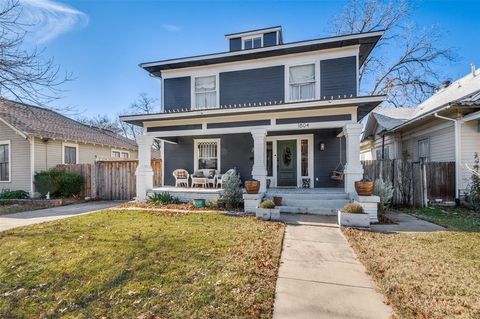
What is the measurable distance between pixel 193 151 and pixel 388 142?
1206 cm

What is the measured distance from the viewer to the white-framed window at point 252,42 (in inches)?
489

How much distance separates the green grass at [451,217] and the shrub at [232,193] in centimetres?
584

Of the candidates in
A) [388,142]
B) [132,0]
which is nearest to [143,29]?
[132,0]

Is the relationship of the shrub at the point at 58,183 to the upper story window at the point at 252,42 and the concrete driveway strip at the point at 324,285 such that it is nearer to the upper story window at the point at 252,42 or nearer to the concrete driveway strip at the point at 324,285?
the upper story window at the point at 252,42

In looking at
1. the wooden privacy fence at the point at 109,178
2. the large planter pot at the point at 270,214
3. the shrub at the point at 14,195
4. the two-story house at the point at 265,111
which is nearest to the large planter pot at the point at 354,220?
the large planter pot at the point at 270,214

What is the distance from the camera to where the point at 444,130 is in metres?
10.5

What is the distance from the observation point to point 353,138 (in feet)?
27.3

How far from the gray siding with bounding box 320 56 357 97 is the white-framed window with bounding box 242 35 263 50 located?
348 centimetres

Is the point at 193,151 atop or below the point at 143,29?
below

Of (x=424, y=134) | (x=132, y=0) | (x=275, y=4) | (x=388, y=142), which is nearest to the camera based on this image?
(x=132, y=0)

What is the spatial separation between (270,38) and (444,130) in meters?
8.65

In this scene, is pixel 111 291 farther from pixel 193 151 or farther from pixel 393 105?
pixel 393 105

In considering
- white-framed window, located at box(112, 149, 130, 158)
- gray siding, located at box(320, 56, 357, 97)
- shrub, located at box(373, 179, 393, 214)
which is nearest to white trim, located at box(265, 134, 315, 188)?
gray siding, located at box(320, 56, 357, 97)

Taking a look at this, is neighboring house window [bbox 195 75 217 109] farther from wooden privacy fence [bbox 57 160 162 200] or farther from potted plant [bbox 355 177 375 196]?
potted plant [bbox 355 177 375 196]
